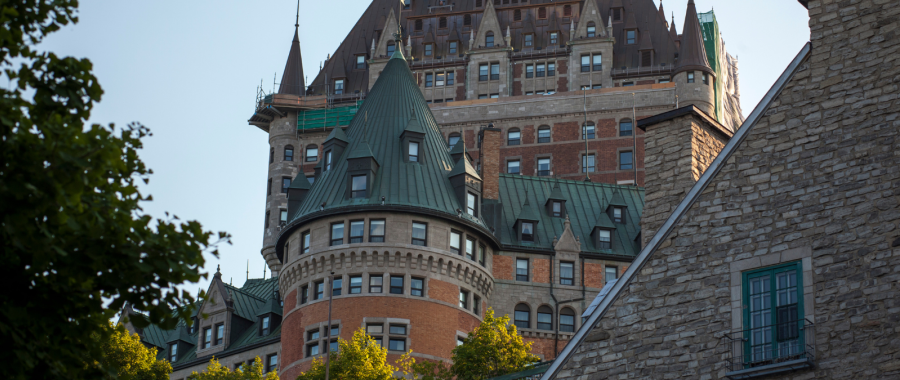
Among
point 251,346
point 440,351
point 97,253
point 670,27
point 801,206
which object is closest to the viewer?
point 97,253

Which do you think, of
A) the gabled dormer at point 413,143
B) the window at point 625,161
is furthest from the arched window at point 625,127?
the gabled dormer at point 413,143

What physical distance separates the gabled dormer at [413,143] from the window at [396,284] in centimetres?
661

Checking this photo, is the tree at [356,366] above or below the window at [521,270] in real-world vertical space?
below

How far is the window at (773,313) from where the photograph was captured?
19.8 metres

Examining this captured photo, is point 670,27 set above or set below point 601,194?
above

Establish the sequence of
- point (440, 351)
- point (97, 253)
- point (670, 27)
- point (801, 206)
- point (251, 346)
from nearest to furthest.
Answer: point (97, 253), point (801, 206), point (440, 351), point (251, 346), point (670, 27)

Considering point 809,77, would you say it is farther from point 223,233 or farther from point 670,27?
point 670,27

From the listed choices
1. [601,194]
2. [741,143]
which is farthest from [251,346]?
[741,143]

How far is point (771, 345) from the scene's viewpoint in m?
20.0

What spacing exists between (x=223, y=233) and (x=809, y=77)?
1040 cm

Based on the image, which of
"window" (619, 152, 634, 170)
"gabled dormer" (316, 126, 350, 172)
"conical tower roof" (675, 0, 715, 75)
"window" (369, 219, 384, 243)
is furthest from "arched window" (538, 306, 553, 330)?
"conical tower roof" (675, 0, 715, 75)

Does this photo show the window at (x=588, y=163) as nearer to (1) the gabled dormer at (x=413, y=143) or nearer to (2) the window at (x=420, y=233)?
(1) the gabled dormer at (x=413, y=143)

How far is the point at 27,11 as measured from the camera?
1552 centimetres

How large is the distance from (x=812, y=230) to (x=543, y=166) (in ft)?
244
